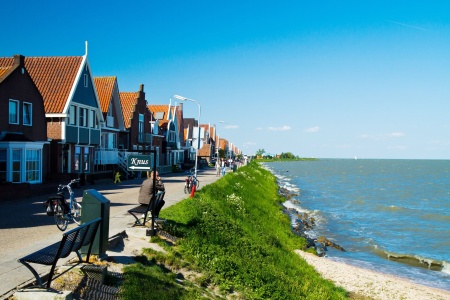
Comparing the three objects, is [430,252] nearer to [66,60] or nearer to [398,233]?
[398,233]

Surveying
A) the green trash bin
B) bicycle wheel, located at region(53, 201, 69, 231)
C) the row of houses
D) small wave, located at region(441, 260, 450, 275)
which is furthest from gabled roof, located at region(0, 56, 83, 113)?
small wave, located at region(441, 260, 450, 275)

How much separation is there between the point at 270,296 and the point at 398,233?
2171 cm

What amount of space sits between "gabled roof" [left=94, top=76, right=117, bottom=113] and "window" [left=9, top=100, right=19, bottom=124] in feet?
45.4

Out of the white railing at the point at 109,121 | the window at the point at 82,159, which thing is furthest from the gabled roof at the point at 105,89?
the window at the point at 82,159

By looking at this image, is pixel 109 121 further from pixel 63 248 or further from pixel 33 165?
pixel 63 248

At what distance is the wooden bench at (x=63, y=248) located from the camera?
6.31 metres

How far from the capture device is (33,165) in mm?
25984

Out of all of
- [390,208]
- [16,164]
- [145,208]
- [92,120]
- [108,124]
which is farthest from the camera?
[390,208]

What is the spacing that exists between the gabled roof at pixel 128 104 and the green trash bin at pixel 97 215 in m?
37.6

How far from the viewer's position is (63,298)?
621cm

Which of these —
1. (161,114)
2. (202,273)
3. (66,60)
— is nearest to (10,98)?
(66,60)

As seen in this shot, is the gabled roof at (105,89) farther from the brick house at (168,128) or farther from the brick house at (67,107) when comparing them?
the brick house at (168,128)

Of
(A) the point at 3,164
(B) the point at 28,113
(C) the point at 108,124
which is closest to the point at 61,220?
(A) the point at 3,164

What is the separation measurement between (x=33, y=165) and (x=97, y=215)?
1952cm
